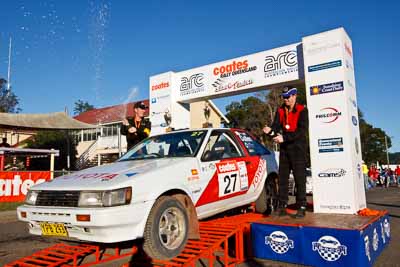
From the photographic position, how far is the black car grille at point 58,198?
3.41 meters

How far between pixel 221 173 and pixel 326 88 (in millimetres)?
2840

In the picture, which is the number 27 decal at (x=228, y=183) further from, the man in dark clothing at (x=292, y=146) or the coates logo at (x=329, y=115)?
the coates logo at (x=329, y=115)

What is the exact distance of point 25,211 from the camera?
372 cm

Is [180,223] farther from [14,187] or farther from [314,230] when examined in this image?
[14,187]

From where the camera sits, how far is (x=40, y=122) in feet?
67.1

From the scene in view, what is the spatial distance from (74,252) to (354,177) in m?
4.58

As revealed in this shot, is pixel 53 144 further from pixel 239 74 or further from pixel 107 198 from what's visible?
pixel 107 198

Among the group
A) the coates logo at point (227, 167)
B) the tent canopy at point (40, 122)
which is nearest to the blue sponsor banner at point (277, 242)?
the coates logo at point (227, 167)

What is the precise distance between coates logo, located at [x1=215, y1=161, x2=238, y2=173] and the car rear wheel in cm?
95

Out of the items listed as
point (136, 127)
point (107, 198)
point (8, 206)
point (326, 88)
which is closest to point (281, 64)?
point (326, 88)

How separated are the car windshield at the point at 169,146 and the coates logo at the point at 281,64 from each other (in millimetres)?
3507

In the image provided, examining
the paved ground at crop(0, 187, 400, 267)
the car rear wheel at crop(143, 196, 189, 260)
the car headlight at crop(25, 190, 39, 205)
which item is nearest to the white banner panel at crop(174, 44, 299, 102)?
the paved ground at crop(0, 187, 400, 267)

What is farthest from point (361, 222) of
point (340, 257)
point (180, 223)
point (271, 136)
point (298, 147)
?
point (180, 223)

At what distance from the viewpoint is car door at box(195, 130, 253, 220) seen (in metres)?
4.29
